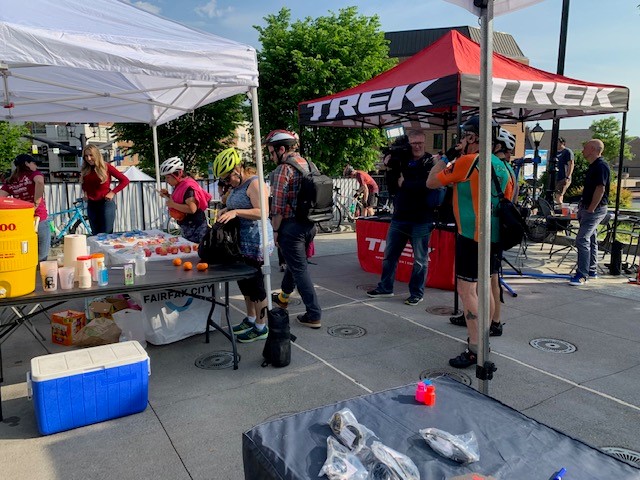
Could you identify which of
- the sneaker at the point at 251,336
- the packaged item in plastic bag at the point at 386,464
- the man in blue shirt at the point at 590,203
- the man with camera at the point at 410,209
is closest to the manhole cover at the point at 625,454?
the packaged item in plastic bag at the point at 386,464

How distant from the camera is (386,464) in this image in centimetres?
150

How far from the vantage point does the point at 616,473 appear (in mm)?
1512

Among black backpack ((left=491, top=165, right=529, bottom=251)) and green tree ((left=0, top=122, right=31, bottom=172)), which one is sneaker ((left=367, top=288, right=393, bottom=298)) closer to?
black backpack ((left=491, top=165, right=529, bottom=251))

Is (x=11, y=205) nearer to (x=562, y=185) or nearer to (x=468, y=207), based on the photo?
(x=468, y=207)

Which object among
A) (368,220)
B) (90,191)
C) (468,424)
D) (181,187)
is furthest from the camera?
(368,220)

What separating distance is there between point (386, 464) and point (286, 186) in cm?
330

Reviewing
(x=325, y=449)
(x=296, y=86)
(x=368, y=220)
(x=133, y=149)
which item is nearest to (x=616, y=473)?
(x=325, y=449)

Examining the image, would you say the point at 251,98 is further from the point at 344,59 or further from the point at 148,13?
the point at 344,59

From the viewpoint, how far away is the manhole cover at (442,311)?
18.2 ft

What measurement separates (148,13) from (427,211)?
3.75 metres

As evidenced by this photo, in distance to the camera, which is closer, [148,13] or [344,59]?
[148,13]

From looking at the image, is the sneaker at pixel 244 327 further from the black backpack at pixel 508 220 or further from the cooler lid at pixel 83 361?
the black backpack at pixel 508 220

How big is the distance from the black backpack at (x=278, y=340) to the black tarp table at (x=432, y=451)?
2.06m

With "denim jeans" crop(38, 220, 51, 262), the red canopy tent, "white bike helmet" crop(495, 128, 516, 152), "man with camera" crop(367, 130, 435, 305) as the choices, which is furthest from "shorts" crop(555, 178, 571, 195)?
"denim jeans" crop(38, 220, 51, 262)
